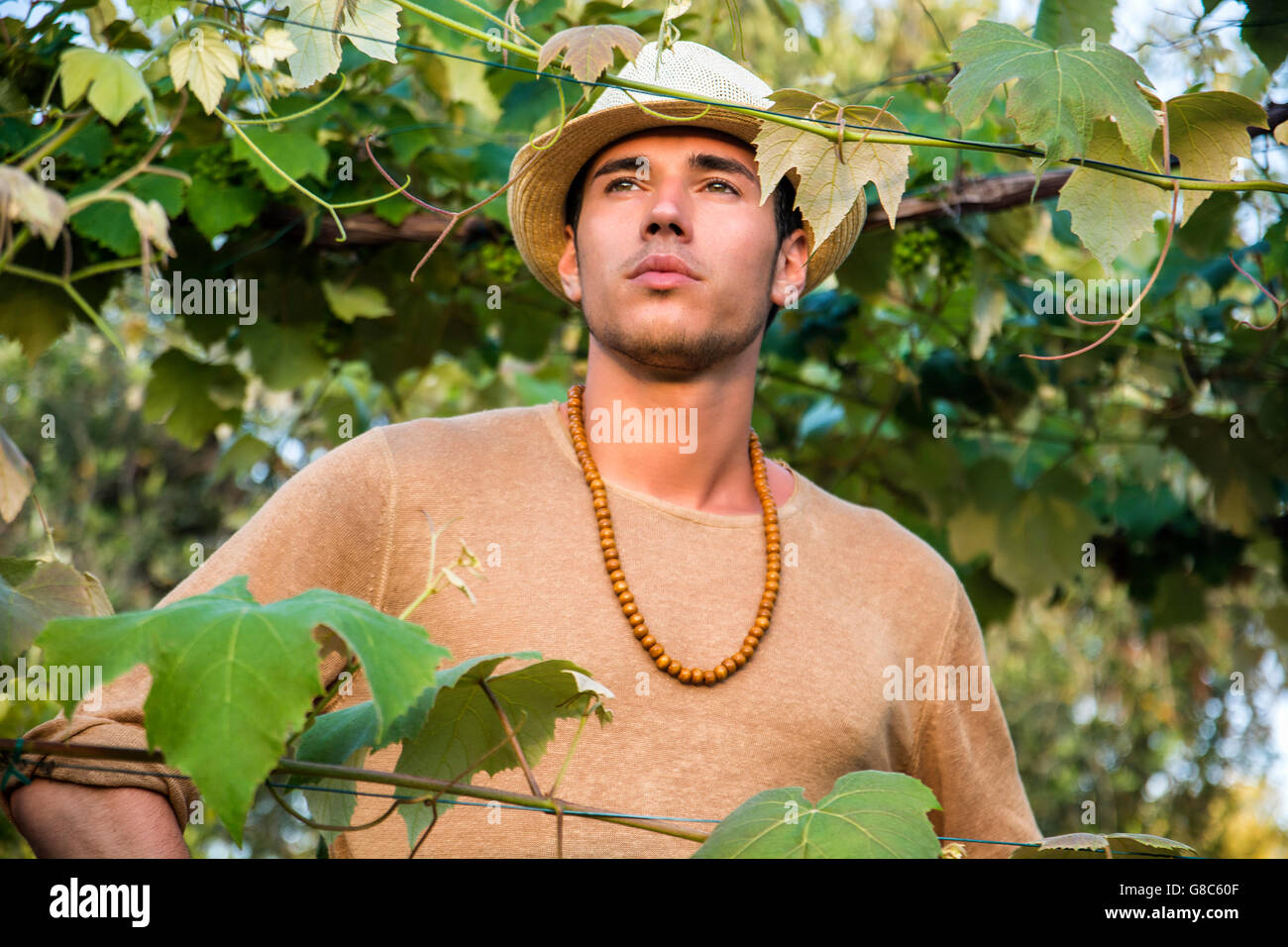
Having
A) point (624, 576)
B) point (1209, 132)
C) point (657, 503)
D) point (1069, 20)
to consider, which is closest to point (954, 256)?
point (1069, 20)

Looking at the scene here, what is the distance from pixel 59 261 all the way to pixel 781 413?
185 cm

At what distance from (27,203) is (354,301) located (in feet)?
6.07

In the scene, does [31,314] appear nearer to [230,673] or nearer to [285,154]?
[285,154]

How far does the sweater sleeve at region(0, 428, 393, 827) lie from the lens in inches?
55.4

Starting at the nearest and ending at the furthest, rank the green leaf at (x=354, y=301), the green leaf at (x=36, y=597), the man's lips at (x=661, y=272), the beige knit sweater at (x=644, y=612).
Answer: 1. the green leaf at (x=36, y=597)
2. the beige knit sweater at (x=644, y=612)
3. the man's lips at (x=661, y=272)
4. the green leaf at (x=354, y=301)

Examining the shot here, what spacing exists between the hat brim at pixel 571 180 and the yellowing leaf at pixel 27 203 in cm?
113

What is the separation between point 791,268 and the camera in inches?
86.6

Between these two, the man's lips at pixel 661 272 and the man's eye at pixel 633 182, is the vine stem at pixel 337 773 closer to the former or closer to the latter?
the man's lips at pixel 661 272

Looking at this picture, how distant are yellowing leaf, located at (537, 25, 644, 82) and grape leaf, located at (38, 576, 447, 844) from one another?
59cm

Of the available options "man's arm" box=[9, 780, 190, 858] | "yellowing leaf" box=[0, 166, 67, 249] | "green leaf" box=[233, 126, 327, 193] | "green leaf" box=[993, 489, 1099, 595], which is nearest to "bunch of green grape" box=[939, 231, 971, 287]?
"green leaf" box=[993, 489, 1099, 595]

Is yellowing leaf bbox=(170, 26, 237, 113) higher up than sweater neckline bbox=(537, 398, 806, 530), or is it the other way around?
yellowing leaf bbox=(170, 26, 237, 113)

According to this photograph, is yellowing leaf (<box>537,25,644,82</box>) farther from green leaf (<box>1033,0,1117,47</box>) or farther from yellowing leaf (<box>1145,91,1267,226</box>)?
green leaf (<box>1033,0,1117,47</box>)

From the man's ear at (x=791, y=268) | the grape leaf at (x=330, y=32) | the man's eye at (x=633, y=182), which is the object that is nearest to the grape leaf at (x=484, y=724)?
the grape leaf at (x=330, y=32)

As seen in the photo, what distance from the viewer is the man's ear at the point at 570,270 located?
7.32 feet
